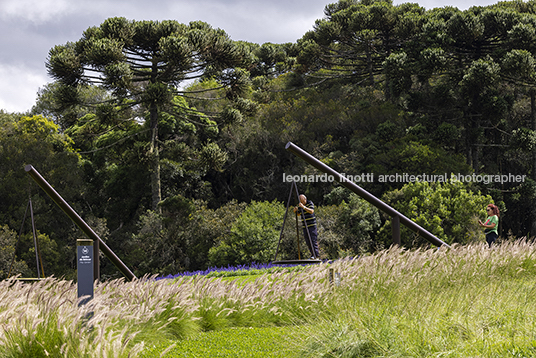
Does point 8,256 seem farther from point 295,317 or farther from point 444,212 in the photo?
point 295,317

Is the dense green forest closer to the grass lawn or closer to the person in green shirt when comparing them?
the person in green shirt

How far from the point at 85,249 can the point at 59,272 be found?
67.4ft

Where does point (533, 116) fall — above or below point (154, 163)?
above

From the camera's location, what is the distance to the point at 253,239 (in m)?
17.5

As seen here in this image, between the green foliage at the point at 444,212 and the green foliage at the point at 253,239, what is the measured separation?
4720 mm

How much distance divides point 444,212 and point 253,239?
7526 mm

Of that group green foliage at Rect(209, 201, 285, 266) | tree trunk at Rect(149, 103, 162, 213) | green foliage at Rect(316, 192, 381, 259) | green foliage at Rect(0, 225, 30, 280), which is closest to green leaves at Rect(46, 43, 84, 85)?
tree trunk at Rect(149, 103, 162, 213)

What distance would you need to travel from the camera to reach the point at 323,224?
18891 millimetres

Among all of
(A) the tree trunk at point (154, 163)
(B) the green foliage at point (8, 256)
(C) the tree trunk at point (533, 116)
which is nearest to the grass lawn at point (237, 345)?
(A) the tree trunk at point (154, 163)

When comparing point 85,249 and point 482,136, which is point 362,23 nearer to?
point 482,136

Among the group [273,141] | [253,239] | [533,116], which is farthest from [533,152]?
[253,239]

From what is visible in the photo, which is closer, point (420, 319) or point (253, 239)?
point (420, 319)

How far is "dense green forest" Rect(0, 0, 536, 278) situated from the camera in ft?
65.9

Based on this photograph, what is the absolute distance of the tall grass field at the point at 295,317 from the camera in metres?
3.33
